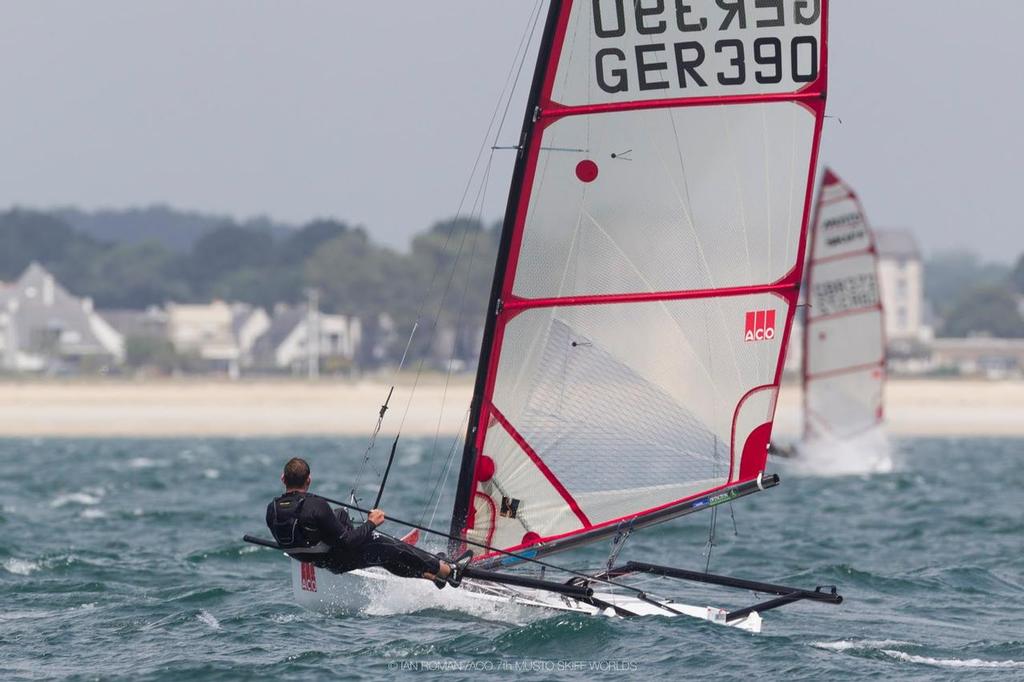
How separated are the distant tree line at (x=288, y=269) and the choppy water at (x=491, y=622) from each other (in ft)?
219

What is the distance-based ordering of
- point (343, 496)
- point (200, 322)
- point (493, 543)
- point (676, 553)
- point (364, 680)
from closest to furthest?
point (364, 680) < point (493, 543) < point (676, 553) < point (343, 496) < point (200, 322)

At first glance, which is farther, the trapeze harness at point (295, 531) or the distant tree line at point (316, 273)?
the distant tree line at point (316, 273)

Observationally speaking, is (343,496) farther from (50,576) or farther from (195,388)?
(195,388)

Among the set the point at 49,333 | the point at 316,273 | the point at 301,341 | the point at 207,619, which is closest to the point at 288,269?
the point at 316,273

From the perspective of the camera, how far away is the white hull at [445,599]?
1314 cm

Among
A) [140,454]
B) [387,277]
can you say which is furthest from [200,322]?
[140,454]

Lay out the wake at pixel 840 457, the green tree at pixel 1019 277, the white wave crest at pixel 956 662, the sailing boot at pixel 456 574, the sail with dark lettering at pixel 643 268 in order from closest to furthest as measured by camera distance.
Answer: the white wave crest at pixel 956 662, the sailing boot at pixel 456 574, the sail with dark lettering at pixel 643 268, the wake at pixel 840 457, the green tree at pixel 1019 277

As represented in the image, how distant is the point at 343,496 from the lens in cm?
2884

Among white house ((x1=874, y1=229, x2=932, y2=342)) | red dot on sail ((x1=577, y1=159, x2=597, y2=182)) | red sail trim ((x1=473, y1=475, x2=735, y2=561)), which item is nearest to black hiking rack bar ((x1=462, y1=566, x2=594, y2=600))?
red sail trim ((x1=473, y1=475, x2=735, y2=561))

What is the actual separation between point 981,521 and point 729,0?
42.2 feet

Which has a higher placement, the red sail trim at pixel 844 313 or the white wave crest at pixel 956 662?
the red sail trim at pixel 844 313

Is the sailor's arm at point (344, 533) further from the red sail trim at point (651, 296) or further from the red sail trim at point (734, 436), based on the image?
the red sail trim at point (734, 436)

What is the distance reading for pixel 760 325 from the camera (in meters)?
13.4

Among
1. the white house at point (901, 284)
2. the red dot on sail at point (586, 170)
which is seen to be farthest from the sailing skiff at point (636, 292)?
the white house at point (901, 284)
